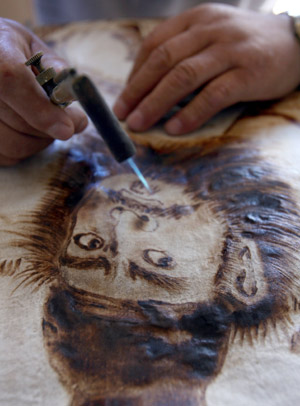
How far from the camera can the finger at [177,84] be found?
87cm

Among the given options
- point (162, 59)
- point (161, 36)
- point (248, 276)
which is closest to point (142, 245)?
point (248, 276)

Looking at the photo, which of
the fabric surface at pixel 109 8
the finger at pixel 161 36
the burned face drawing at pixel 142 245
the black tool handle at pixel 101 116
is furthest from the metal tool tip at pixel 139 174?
the fabric surface at pixel 109 8

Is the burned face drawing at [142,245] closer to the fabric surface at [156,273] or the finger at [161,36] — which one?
the fabric surface at [156,273]

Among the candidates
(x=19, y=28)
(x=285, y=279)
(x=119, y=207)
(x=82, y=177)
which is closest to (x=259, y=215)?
Answer: (x=285, y=279)

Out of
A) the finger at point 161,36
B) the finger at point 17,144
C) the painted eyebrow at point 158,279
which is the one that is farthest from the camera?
the finger at point 161,36

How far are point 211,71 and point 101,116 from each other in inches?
18.3

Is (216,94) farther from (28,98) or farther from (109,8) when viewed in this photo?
(109,8)

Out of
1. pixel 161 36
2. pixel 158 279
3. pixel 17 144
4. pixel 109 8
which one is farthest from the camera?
pixel 109 8

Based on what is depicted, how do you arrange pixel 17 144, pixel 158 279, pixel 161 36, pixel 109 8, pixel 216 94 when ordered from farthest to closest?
pixel 109 8 < pixel 161 36 < pixel 216 94 < pixel 17 144 < pixel 158 279

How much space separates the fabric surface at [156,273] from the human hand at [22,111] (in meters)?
0.06

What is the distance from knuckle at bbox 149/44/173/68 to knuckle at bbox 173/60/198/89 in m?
0.06

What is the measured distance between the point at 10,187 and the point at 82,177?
14 centimetres

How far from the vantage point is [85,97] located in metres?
0.47

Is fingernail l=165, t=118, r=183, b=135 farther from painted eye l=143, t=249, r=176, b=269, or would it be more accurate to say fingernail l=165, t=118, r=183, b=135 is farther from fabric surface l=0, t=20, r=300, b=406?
painted eye l=143, t=249, r=176, b=269
